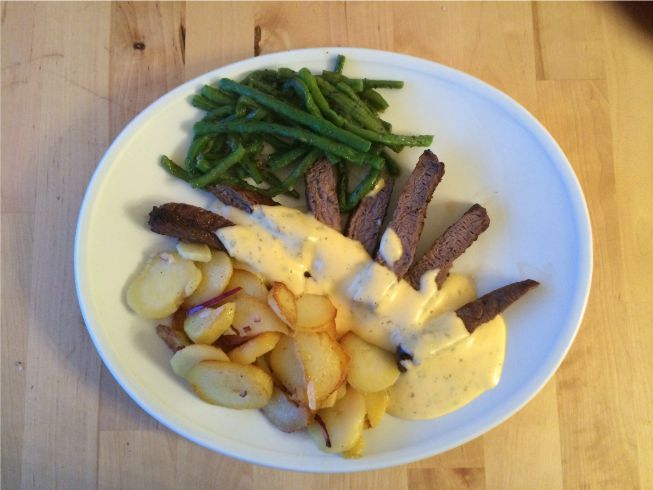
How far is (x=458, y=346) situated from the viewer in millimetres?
2117

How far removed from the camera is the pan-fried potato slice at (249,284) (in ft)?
7.02

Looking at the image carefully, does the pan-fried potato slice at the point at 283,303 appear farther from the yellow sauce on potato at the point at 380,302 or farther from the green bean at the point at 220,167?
the green bean at the point at 220,167

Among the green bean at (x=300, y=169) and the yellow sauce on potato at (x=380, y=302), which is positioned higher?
the green bean at (x=300, y=169)

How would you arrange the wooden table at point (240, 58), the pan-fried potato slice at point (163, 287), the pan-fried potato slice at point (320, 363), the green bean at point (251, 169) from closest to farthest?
the pan-fried potato slice at point (320, 363)
the pan-fried potato slice at point (163, 287)
the green bean at point (251, 169)
the wooden table at point (240, 58)

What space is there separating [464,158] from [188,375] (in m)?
1.35

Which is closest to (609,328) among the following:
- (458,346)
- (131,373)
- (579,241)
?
(579,241)

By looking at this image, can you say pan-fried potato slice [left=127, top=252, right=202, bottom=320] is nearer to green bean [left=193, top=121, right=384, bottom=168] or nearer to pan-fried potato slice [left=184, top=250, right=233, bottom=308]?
pan-fried potato slice [left=184, top=250, right=233, bottom=308]

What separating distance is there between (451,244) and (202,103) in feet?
3.67

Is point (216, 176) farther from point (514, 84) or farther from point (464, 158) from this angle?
point (514, 84)

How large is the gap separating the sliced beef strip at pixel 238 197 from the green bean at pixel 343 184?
27 cm

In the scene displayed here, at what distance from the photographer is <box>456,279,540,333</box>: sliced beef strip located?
2100mm

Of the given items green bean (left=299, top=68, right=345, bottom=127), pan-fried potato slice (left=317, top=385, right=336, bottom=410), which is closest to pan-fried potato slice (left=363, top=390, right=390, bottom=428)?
pan-fried potato slice (left=317, top=385, right=336, bottom=410)

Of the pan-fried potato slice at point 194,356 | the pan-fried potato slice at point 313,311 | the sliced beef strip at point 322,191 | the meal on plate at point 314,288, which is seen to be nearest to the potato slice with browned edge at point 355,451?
the meal on plate at point 314,288

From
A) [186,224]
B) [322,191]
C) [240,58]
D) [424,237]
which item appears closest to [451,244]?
[424,237]
